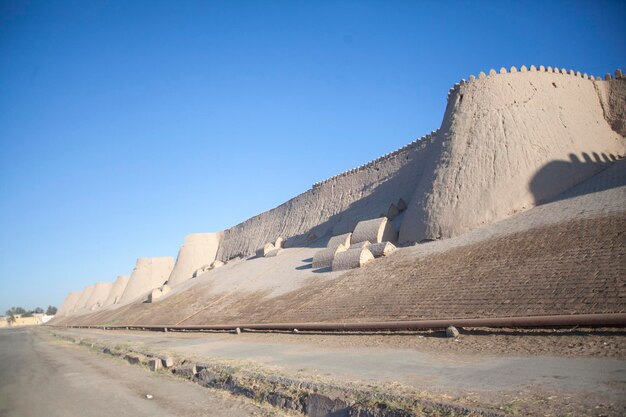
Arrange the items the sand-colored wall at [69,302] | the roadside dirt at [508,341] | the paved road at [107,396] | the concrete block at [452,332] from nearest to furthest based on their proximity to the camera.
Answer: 1. the paved road at [107,396]
2. the roadside dirt at [508,341]
3. the concrete block at [452,332]
4. the sand-colored wall at [69,302]

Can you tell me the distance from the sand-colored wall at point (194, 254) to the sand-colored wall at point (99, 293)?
2995 centimetres

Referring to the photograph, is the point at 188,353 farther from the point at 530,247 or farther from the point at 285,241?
the point at 285,241

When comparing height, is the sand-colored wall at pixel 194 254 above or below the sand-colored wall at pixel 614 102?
below

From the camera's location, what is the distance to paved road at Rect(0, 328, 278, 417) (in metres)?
5.53

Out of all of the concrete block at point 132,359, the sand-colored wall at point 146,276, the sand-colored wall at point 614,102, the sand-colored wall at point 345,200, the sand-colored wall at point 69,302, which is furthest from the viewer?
the sand-colored wall at point 69,302

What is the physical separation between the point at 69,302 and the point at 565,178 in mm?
93842

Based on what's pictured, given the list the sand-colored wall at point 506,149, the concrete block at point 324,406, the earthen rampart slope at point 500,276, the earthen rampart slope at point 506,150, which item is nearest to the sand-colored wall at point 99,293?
the earthen rampart slope at point 506,150

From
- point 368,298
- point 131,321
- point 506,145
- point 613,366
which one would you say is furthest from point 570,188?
point 131,321

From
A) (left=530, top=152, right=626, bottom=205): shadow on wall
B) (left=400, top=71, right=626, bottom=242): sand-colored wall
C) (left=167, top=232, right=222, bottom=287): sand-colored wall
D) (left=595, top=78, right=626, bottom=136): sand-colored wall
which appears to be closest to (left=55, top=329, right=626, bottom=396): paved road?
(left=400, top=71, right=626, bottom=242): sand-colored wall

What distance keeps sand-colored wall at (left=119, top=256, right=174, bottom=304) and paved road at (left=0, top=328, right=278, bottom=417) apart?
46353 mm

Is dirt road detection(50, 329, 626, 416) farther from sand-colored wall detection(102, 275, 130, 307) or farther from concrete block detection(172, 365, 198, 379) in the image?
sand-colored wall detection(102, 275, 130, 307)

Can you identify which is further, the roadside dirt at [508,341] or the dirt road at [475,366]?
the roadside dirt at [508,341]

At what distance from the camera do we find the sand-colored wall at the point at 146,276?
5369cm

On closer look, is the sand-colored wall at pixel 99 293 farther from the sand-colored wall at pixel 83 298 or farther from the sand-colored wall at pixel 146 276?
the sand-colored wall at pixel 146 276
